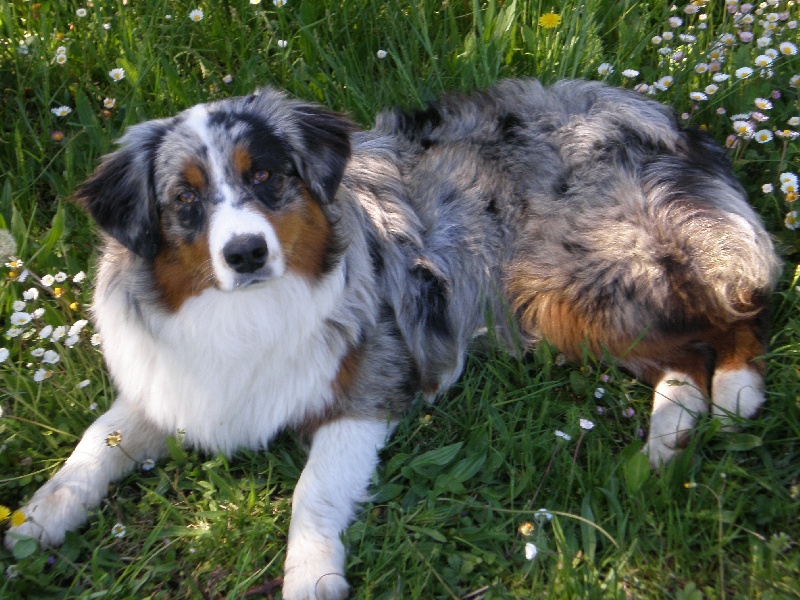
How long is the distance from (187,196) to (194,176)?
0.27 ft

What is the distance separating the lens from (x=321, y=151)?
119 inches

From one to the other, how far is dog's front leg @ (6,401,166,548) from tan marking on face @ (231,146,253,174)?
1.08m

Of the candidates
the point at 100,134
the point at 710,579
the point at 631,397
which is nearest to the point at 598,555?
the point at 710,579

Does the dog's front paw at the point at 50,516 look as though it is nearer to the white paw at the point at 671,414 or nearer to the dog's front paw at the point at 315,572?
the dog's front paw at the point at 315,572

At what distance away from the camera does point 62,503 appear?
117 inches

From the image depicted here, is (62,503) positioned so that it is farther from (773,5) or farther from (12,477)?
(773,5)

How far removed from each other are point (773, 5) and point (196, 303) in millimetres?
3493

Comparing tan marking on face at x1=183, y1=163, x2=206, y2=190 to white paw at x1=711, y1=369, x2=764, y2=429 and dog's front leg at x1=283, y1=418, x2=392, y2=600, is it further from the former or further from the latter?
white paw at x1=711, y1=369, x2=764, y2=429

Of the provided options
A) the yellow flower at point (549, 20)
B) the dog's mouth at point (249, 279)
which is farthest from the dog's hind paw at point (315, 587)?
the yellow flower at point (549, 20)

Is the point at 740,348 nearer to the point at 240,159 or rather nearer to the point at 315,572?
the point at 315,572

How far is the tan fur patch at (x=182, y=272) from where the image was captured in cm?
283

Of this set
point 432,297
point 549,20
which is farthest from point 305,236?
point 549,20

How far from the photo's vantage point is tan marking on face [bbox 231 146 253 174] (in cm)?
280

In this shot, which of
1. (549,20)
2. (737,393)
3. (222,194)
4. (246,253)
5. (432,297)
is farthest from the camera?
(549,20)
